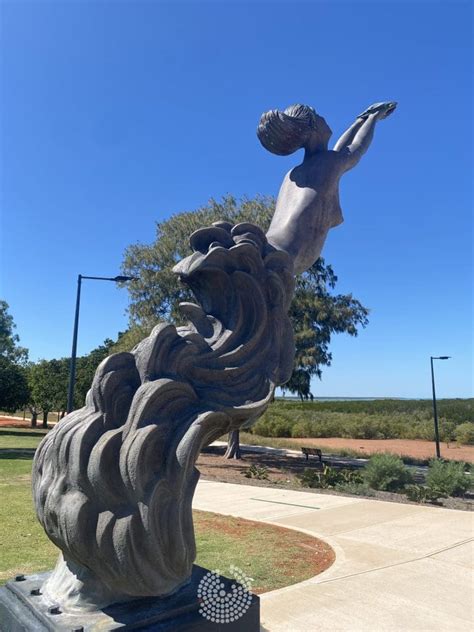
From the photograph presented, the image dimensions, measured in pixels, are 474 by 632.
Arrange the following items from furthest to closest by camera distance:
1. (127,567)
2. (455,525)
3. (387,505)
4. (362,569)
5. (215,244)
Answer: (387,505) → (455,525) → (362,569) → (215,244) → (127,567)

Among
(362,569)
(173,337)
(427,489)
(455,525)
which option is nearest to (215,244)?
(173,337)

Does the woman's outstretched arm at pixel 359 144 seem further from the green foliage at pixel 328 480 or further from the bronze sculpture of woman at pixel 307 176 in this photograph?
the green foliage at pixel 328 480

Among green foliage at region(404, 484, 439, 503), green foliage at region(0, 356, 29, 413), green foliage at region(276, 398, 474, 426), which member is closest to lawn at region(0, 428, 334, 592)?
green foliage at region(404, 484, 439, 503)

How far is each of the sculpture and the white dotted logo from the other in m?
0.19

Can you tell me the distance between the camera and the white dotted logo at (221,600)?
3.17 metres

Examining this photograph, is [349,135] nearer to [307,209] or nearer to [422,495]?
[307,209]

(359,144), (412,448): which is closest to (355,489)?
(359,144)

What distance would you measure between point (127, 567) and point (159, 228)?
19.4 m

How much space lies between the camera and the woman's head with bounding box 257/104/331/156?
4.96 meters

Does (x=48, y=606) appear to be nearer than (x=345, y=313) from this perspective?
Yes

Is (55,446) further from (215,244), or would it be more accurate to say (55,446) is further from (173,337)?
(215,244)

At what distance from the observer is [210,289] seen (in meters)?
4.07

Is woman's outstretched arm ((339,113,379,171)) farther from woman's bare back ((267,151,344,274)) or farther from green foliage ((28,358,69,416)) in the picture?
green foliage ((28,358,69,416))

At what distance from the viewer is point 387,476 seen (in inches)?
508
